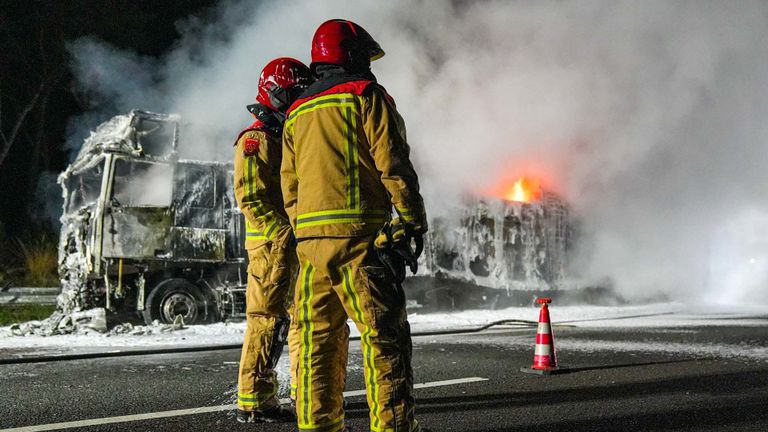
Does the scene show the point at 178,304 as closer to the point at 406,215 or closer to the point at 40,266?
the point at 406,215

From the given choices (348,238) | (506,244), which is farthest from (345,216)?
(506,244)

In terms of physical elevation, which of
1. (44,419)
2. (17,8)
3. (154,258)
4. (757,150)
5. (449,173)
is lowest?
(44,419)

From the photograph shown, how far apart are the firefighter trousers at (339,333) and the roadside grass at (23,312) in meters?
9.45

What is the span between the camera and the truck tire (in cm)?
974

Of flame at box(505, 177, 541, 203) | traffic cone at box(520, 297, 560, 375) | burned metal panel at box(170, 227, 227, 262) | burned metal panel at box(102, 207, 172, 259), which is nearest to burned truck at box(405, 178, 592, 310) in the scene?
Answer: flame at box(505, 177, 541, 203)

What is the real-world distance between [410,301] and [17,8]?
1411cm

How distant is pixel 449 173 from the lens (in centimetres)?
1385

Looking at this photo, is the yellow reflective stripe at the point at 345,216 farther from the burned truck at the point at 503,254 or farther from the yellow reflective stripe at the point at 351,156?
the burned truck at the point at 503,254

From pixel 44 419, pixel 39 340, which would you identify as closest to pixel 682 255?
pixel 39 340

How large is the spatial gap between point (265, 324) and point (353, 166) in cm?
140

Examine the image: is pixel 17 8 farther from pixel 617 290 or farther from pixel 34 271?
pixel 617 290

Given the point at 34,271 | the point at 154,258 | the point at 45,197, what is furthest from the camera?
the point at 45,197

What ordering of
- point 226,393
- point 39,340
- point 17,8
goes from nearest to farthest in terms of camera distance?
point 226,393 → point 39,340 → point 17,8

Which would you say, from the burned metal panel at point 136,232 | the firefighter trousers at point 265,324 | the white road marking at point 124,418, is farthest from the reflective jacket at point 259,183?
the burned metal panel at point 136,232
